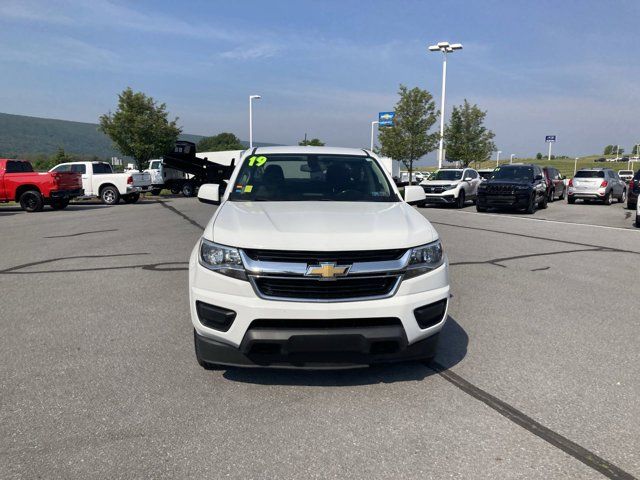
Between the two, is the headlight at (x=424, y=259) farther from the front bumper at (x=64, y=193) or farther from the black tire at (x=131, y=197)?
the black tire at (x=131, y=197)

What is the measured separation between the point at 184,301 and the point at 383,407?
3.29 meters

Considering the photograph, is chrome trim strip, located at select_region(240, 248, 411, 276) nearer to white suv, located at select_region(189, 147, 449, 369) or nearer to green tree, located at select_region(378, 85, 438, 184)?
white suv, located at select_region(189, 147, 449, 369)

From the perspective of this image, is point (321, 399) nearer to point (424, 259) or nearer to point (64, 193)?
point (424, 259)

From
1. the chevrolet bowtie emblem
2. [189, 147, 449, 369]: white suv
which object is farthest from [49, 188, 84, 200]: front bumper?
the chevrolet bowtie emblem

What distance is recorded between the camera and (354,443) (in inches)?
115

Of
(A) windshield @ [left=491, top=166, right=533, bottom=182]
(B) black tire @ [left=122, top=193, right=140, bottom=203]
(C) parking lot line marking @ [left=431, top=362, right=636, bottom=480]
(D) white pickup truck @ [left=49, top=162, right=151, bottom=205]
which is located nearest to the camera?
(C) parking lot line marking @ [left=431, top=362, right=636, bottom=480]

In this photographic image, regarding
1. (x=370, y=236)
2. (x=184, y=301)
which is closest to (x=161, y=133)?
(x=184, y=301)

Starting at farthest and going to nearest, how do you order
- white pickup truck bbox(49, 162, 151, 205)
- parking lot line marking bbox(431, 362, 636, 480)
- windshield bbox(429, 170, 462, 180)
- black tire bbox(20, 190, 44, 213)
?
1. white pickup truck bbox(49, 162, 151, 205)
2. windshield bbox(429, 170, 462, 180)
3. black tire bbox(20, 190, 44, 213)
4. parking lot line marking bbox(431, 362, 636, 480)

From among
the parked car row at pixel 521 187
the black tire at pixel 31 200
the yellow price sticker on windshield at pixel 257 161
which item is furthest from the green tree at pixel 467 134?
the yellow price sticker on windshield at pixel 257 161

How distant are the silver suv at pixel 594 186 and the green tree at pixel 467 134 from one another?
19.5m

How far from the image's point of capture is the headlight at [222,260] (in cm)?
331

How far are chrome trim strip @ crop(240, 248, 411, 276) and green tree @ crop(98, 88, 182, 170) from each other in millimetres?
34493

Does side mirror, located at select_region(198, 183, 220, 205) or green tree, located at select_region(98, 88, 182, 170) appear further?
green tree, located at select_region(98, 88, 182, 170)

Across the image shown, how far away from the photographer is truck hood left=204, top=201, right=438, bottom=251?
10.8 ft
